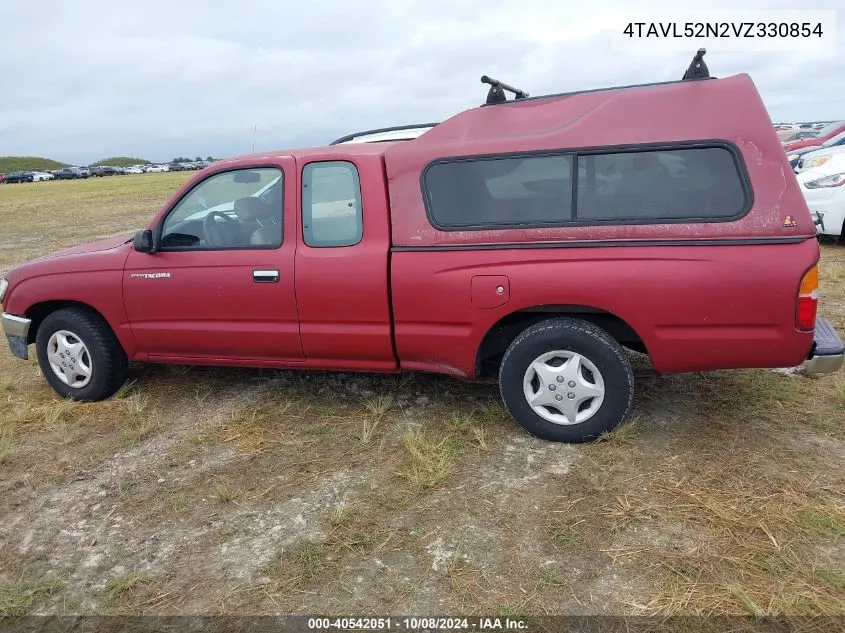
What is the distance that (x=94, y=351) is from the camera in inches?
174

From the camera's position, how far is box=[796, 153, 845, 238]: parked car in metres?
8.59

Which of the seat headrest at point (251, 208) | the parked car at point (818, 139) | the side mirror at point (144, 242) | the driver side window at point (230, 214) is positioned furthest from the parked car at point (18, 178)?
the seat headrest at point (251, 208)

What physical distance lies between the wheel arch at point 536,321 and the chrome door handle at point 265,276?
1.31 meters

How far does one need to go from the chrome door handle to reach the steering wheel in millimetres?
349

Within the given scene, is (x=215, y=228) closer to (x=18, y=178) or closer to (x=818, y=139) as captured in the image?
(x=818, y=139)

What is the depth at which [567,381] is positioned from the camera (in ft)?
11.6

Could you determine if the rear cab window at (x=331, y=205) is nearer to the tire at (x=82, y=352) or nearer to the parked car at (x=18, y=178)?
the tire at (x=82, y=352)

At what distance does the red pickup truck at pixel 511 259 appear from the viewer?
3.22 m

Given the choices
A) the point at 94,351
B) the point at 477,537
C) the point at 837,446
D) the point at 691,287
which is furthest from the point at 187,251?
the point at 837,446

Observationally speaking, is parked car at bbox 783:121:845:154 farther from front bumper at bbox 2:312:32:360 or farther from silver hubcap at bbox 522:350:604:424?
front bumper at bbox 2:312:32:360

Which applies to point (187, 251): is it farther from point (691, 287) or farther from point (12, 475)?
point (691, 287)

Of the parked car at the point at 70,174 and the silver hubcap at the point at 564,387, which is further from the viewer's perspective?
the parked car at the point at 70,174

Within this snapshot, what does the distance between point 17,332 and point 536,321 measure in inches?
143

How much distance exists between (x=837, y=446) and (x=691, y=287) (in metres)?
1.24
